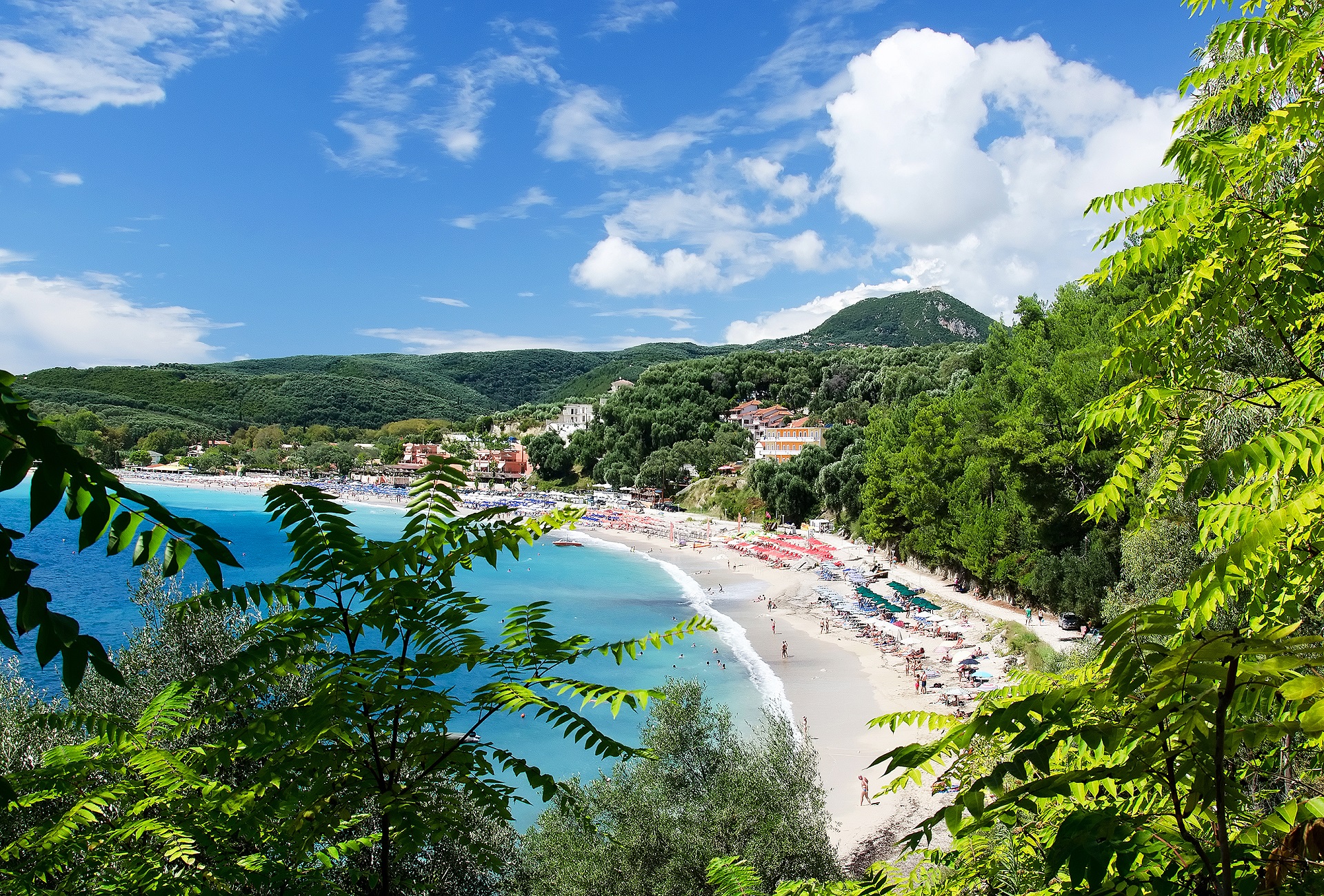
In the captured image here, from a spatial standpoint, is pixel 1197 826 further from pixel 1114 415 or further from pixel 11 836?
pixel 11 836

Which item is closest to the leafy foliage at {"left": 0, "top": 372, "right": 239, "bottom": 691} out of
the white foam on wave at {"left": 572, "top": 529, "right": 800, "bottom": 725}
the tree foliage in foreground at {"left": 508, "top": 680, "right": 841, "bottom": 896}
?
the tree foliage in foreground at {"left": 508, "top": 680, "right": 841, "bottom": 896}

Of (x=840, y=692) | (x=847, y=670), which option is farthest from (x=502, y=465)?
(x=840, y=692)

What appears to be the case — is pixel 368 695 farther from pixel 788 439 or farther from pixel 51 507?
pixel 788 439

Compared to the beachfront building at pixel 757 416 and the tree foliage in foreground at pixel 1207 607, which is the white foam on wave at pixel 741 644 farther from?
the beachfront building at pixel 757 416

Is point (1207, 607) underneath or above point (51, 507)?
underneath

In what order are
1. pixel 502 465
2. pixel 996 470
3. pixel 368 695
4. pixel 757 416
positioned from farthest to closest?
1. pixel 502 465
2. pixel 757 416
3. pixel 996 470
4. pixel 368 695
